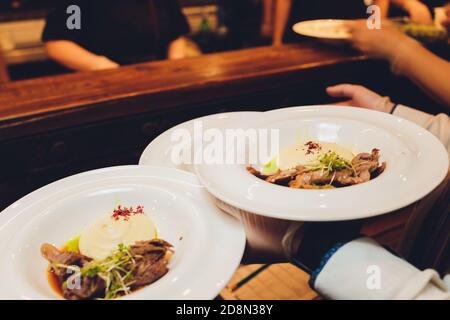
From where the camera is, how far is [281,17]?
15.8ft

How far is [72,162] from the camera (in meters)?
2.33

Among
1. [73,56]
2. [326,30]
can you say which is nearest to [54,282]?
[326,30]

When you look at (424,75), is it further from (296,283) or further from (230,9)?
(230,9)

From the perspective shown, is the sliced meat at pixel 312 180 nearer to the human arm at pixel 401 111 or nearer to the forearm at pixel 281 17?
Answer: the human arm at pixel 401 111

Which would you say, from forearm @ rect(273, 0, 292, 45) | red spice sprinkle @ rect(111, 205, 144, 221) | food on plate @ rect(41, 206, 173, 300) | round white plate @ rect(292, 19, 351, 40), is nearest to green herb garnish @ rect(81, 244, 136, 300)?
food on plate @ rect(41, 206, 173, 300)

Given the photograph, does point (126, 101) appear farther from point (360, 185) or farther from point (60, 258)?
point (360, 185)

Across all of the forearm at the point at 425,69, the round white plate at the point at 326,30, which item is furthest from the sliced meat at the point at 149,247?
the round white plate at the point at 326,30

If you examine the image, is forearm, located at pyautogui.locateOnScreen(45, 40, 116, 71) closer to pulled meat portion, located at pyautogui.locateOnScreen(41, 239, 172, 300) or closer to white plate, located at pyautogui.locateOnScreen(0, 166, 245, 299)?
white plate, located at pyautogui.locateOnScreen(0, 166, 245, 299)

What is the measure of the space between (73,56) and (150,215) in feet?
8.50

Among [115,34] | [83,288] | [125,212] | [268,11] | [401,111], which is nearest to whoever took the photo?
[83,288]

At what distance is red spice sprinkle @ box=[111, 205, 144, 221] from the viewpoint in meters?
1.26

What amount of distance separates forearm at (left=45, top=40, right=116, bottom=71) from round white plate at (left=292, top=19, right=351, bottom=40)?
1781 mm

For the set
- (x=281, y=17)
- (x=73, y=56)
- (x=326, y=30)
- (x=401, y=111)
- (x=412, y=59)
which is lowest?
(x=401, y=111)
